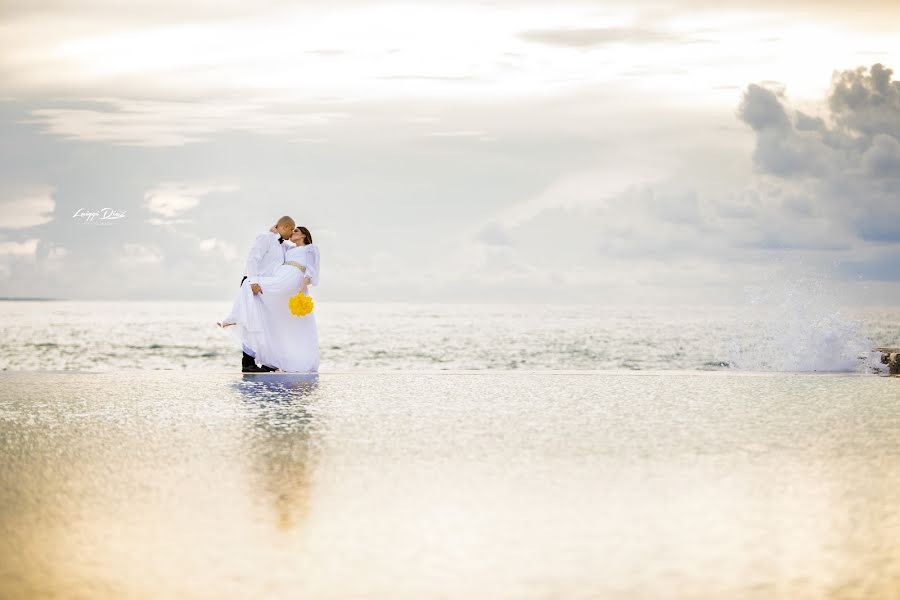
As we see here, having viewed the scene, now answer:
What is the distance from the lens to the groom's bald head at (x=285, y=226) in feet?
45.6

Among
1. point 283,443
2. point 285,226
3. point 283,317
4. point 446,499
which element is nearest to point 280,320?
point 283,317

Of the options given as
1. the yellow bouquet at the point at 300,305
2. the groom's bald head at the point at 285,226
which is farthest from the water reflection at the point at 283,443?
the groom's bald head at the point at 285,226

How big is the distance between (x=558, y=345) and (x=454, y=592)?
169 ft

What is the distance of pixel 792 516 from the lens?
538cm

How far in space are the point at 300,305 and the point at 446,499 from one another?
8378mm

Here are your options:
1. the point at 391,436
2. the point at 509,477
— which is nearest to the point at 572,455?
the point at 509,477

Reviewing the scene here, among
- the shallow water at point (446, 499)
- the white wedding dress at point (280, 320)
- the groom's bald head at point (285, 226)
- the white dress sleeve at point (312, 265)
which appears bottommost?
the shallow water at point (446, 499)

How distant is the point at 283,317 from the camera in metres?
14.2

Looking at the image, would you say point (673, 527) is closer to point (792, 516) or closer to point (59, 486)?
point (792, 516)

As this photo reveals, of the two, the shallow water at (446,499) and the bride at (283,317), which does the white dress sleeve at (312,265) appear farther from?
the shallow water at (446,499)

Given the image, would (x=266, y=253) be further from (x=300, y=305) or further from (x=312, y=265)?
(x=300, y=305)

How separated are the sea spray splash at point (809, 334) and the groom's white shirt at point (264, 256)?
23.7 feet

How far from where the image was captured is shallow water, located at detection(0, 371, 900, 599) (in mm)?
4230

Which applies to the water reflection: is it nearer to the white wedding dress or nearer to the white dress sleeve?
the white wedding dress
